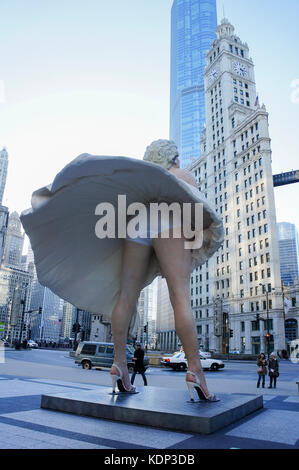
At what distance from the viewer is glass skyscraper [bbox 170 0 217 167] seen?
152875 millimetres

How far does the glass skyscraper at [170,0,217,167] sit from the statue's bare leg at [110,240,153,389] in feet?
483

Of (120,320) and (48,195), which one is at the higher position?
(48,195)

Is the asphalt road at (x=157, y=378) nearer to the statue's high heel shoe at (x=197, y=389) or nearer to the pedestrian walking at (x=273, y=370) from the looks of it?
the pedestrian walking at (x=273, y=370)

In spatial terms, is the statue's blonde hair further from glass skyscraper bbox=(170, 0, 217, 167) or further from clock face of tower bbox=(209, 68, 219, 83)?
glass skyscraper bbox=(170, 0, 217, 167)

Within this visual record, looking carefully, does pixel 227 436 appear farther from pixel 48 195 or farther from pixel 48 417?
pixel 48 195

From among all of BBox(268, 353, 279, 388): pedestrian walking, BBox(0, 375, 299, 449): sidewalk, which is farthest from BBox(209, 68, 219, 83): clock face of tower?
BBox(0, 375, 299, 449): sidewalk

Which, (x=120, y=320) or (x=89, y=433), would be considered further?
(x=120, y=320)

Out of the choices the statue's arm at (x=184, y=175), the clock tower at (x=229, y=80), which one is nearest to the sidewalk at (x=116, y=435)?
the statue's arm at (x=184, y=175)

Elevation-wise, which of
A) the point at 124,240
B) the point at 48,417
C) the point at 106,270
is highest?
the point at 124,240

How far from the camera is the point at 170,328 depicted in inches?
3952

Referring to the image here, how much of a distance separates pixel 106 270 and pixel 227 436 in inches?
129

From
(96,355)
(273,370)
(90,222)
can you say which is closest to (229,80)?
(96,355)

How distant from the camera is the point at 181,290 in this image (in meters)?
5.09
